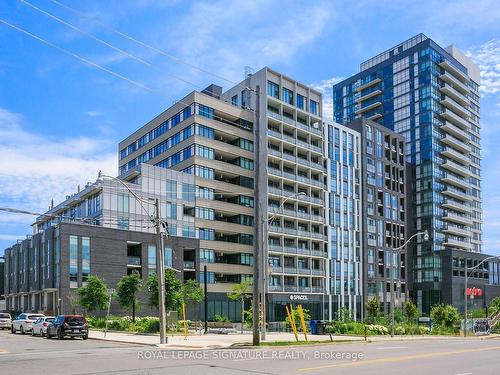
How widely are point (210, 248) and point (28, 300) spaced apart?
26.4 meters

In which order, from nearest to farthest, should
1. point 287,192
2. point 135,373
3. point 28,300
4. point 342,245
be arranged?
point 135,373
point 28,300
point 287,192
point 342,245

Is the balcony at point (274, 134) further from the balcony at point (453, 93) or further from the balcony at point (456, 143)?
the balcony at point (453, 93)

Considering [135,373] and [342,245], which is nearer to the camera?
[135,373]

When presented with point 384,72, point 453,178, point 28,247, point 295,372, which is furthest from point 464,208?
point 295,372

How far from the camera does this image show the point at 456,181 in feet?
433

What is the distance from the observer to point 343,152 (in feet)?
353

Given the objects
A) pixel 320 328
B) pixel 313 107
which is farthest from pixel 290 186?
pixel 320 328

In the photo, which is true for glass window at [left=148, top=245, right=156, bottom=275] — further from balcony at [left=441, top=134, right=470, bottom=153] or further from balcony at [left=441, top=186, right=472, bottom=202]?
balcony at [left=441, top=134, right=470, bottom=153]

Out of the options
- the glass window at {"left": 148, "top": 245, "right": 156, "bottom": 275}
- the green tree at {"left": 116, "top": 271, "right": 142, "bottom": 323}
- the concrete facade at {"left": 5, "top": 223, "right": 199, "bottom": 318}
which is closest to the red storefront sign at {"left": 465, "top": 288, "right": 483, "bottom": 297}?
the concrete facade at {"left": 5, "top": 223, "right": 199, "bottom": 318}

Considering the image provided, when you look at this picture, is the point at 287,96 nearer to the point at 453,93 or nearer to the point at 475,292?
the point at 453,93

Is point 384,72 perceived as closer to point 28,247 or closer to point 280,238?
point 280,238

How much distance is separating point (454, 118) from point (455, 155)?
824 cm

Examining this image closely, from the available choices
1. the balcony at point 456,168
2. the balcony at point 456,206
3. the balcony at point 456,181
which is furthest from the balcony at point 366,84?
the balcony at point 456,206

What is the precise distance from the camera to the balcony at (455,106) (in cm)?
13088
